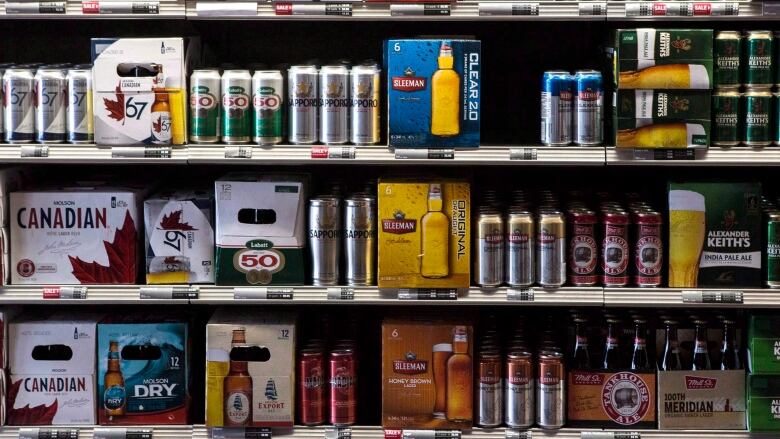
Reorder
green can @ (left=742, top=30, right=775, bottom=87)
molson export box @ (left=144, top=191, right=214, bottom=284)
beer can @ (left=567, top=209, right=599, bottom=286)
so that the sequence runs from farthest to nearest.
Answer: molson export box @ (left=144, top=191, right=214, bottom=284) → beer can @ (left=567, top=209, right=599, bottom=286) → green can @ (left=742, top=30, right=775, bottom=87)

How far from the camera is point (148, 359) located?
403cm

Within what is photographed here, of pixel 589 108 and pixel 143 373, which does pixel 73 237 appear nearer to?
pixel 143 373

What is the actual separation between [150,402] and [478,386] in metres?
1.23

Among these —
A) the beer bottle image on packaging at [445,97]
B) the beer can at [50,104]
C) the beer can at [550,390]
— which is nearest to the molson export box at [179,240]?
the beer can at [50,104]

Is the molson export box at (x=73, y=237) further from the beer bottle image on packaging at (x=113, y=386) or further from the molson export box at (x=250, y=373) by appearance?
the molson export box at (x=250, y=373)

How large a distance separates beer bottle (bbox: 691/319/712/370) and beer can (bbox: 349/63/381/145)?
54.4 inches

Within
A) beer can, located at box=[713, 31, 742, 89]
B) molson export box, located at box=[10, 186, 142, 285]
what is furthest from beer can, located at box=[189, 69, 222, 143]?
beer can, located at box=[713, 31, 742, 89]

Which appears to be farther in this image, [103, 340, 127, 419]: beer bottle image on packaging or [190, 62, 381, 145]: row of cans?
[103, 340, 127, 419]: beer bottle image on packaging

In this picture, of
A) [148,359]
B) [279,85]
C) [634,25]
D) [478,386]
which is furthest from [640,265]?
[148,359]

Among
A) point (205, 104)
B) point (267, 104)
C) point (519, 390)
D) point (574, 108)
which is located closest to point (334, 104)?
point (267, 104)

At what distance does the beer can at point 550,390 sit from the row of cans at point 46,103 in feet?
6.12

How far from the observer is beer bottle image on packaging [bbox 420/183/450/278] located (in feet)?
12.7

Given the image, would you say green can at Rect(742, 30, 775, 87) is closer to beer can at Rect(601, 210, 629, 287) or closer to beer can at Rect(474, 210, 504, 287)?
beer can at Rect(601, 210, 629, 287)

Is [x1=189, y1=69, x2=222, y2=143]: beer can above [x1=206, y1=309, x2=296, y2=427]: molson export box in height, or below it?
above
